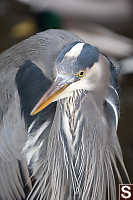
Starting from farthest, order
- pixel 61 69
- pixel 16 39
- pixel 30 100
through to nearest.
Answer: pixel 16 39
pixel 30 100
pixel 61 69

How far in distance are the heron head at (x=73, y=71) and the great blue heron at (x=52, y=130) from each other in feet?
0.08

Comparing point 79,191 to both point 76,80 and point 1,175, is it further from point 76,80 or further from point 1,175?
point 76,80

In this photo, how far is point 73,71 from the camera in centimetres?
57

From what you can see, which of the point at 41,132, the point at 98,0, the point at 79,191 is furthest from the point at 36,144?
the point at 98,0

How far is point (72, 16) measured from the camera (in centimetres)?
80

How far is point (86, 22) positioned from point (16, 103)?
292 mm

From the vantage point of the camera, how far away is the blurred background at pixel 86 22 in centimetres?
79

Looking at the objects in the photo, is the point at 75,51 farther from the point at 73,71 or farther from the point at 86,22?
the point at 86,22

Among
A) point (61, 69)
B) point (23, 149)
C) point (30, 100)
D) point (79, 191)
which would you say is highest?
point (61, 69)

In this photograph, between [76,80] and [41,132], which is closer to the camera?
[76,80]

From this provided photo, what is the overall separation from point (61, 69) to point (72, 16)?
0.28 metres

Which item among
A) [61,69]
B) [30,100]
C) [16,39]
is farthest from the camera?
[16,39]

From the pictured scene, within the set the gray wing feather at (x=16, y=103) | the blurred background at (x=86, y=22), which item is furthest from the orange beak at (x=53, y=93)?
the blurred background at (x=86, y=22)

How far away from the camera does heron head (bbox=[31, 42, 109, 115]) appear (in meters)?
0.57
